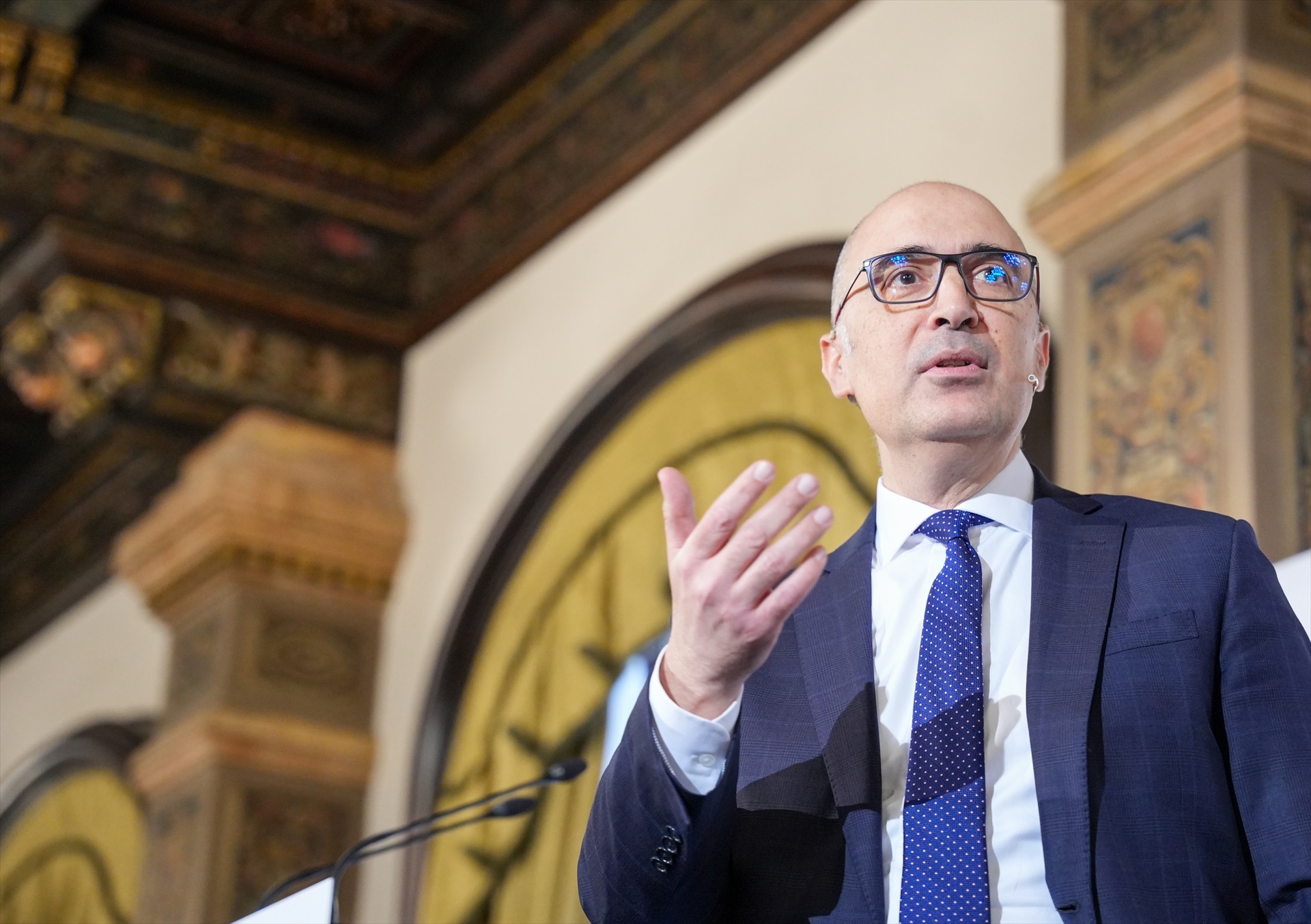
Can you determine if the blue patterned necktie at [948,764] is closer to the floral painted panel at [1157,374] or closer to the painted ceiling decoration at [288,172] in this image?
the floral painted panel at [1157,374]

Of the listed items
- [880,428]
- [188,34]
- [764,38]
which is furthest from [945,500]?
[188,34]

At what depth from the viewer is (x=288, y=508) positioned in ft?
22.2

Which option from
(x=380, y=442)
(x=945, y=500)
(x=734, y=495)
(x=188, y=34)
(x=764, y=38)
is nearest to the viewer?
(x=734, y=495)

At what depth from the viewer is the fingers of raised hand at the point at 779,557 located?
5.27 ft

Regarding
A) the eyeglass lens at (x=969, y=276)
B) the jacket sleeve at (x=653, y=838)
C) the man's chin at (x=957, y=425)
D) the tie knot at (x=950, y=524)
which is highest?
the eyeglass lens at (x=969, y=276)

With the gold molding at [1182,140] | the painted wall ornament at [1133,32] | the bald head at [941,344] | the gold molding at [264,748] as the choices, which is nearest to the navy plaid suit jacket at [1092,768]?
the bald head at [941,344]

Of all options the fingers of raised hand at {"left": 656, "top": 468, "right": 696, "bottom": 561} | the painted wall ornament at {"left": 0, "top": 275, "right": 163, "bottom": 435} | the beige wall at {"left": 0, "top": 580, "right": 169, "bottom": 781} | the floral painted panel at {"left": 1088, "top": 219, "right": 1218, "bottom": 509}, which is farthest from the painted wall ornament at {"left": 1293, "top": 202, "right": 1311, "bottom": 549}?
the beige wall at {"left": 0, "top": 580, "right": 169, "bottom": 781}

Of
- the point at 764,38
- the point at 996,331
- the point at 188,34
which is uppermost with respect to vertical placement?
the point at 188,34

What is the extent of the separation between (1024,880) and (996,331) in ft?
1.91

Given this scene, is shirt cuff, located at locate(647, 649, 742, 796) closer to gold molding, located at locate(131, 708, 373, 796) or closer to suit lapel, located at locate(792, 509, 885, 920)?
suit lapel, located at locate(792, 509, 885, 920)

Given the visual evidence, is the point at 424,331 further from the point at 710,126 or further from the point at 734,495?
the point at 734,495

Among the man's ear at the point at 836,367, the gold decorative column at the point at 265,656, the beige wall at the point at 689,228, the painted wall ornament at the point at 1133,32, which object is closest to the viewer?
the man's ear at the point at 836,367

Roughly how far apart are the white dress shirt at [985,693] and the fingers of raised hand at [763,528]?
0.55ft

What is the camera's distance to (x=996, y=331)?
201 centimetres
